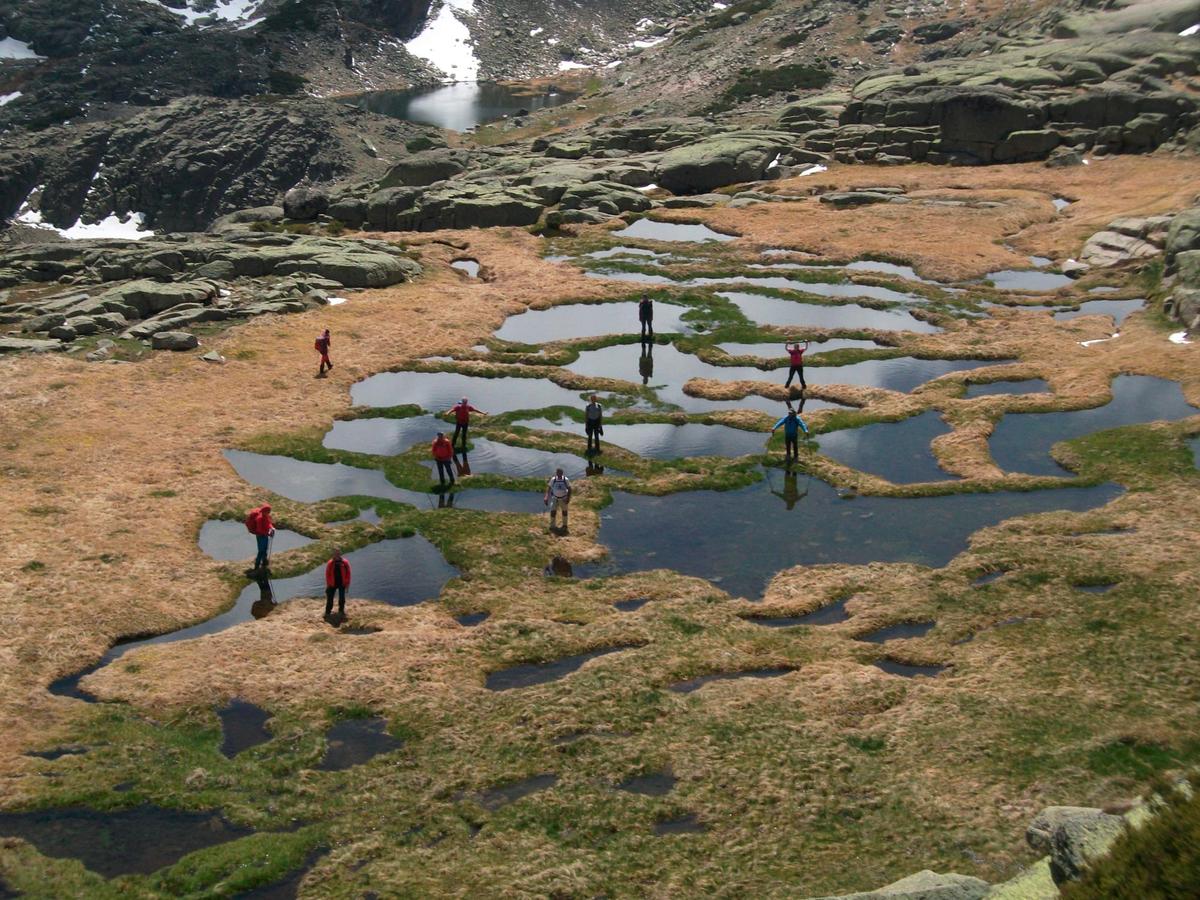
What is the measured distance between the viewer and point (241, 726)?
91.3 ft

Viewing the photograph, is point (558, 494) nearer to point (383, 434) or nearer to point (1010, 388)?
point (383, 434)

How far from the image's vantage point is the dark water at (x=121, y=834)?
2273cm

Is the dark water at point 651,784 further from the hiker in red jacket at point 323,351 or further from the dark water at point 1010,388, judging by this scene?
the hiker in red jacket at point 323,351

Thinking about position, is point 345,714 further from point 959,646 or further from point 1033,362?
point 1033,362

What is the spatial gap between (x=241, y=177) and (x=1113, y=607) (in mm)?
172251

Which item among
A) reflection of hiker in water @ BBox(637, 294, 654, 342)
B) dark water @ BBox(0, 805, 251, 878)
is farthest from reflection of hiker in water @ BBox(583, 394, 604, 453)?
dark water @ BBox(0, 805, 251, 878)

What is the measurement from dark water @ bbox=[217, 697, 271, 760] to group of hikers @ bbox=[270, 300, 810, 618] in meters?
4.99

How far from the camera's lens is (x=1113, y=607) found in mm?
31250

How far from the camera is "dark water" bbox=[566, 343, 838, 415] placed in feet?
173

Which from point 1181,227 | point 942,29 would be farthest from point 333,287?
point 942,29

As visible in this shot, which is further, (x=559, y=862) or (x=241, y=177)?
(x=241, y=177)

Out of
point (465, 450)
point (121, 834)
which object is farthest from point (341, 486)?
point (121, 834)

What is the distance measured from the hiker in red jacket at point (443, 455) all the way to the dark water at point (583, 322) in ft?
71.4

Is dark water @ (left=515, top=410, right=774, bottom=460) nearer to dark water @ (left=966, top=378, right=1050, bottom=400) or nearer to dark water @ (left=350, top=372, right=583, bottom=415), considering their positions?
dark water @ (left=350, top=372, right=583, bottom=415)
